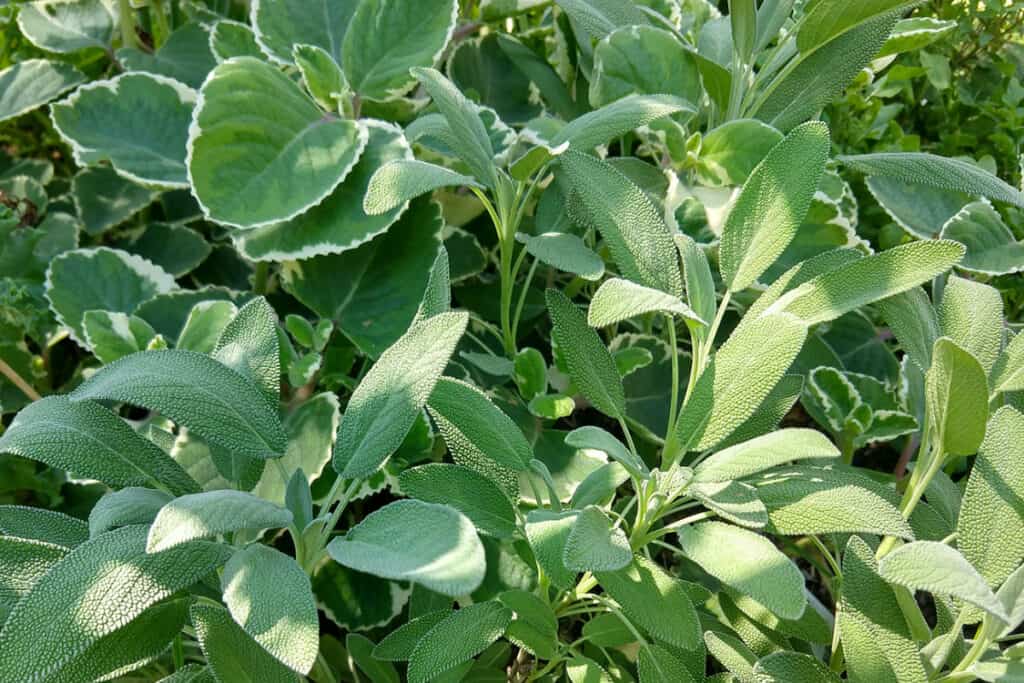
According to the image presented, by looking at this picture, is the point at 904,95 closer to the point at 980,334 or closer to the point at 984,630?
the point at 980,334

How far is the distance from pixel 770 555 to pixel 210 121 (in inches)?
25.0

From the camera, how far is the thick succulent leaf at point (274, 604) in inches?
16.1

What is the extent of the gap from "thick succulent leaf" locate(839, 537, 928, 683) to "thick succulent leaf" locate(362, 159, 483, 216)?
1.16 ft

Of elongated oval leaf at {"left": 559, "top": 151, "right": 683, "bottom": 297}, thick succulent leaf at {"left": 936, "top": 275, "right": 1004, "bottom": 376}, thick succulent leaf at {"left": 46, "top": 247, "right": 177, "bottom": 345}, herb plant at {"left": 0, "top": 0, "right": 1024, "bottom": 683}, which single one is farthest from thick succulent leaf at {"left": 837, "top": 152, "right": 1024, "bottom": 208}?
thick succulent leaf at {"left": 46, "top": 247, "right": 177, "bottom": 345}

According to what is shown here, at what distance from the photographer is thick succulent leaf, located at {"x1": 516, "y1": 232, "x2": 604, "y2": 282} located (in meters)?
0.62

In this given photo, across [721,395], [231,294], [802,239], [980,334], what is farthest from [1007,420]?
[231,294]

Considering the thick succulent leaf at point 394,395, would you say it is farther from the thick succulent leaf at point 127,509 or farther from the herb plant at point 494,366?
the thick succulent leaf at point 127,509

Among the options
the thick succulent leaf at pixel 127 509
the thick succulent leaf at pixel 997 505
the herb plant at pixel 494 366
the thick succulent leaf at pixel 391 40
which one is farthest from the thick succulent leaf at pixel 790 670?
the thick succulent leaf at pixel 391 40

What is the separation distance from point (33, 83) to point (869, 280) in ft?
3.09

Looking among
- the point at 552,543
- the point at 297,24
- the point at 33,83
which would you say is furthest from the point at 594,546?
the point at 33,83

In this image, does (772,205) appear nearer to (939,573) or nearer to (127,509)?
(939,573)

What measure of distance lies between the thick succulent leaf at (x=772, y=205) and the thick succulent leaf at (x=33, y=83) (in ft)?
2.67

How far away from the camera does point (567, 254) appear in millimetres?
648

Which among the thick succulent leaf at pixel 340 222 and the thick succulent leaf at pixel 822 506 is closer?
the thick succulent leaf at pixel 822 506
